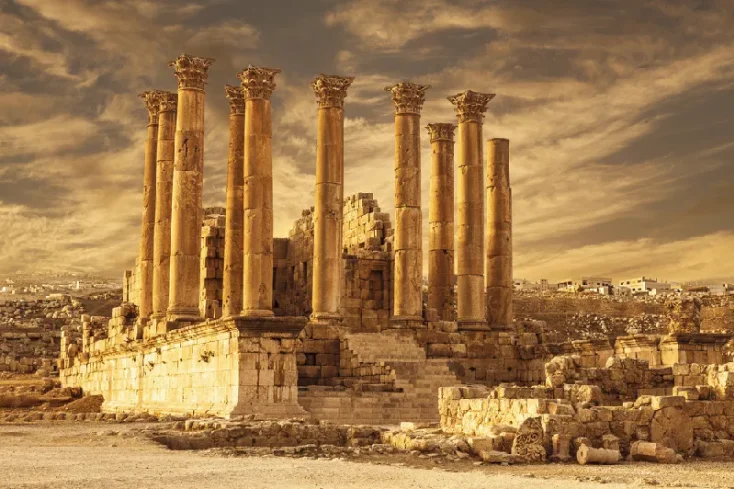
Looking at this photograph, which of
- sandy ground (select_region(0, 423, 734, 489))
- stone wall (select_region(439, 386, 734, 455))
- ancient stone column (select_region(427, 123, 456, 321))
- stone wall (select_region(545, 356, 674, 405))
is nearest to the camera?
sandy ground (select_region(0, 423, 734, 489))

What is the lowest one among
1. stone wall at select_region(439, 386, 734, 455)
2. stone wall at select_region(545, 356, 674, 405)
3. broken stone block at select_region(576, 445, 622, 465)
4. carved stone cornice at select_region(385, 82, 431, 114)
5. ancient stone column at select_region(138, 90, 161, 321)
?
broken stone block at select_region(576, 445, 622, 465)

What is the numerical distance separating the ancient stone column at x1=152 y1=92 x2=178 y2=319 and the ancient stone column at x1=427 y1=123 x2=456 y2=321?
8149 mm

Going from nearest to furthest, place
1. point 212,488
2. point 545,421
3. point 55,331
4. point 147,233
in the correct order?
point 212,488 < point 545,421 < point 147,233 < point 55,331

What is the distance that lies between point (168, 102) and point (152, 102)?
1252mm

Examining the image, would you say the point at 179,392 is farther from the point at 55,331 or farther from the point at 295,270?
the point at 55,331

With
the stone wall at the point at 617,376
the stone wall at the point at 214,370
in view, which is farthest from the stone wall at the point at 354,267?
the stone wall at the point at 617,376

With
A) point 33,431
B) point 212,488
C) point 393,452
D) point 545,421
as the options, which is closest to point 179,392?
point 33,431

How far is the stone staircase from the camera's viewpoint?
2519 cm

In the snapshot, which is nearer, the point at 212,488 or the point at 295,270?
the point at 212,488

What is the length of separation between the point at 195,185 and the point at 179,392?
6519mm

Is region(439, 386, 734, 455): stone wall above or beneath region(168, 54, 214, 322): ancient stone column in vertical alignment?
beneath

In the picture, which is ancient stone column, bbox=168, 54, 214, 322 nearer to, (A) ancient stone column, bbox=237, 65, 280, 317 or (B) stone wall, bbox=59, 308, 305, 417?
(A) ancient stone column, bbox=237, 65, 280, 317

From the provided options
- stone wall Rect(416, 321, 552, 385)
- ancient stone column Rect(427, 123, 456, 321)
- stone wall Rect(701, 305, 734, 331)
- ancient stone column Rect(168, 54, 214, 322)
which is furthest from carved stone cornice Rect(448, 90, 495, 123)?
stone wall Rect(701, 305, 734, 331)

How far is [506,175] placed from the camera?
34969mm
